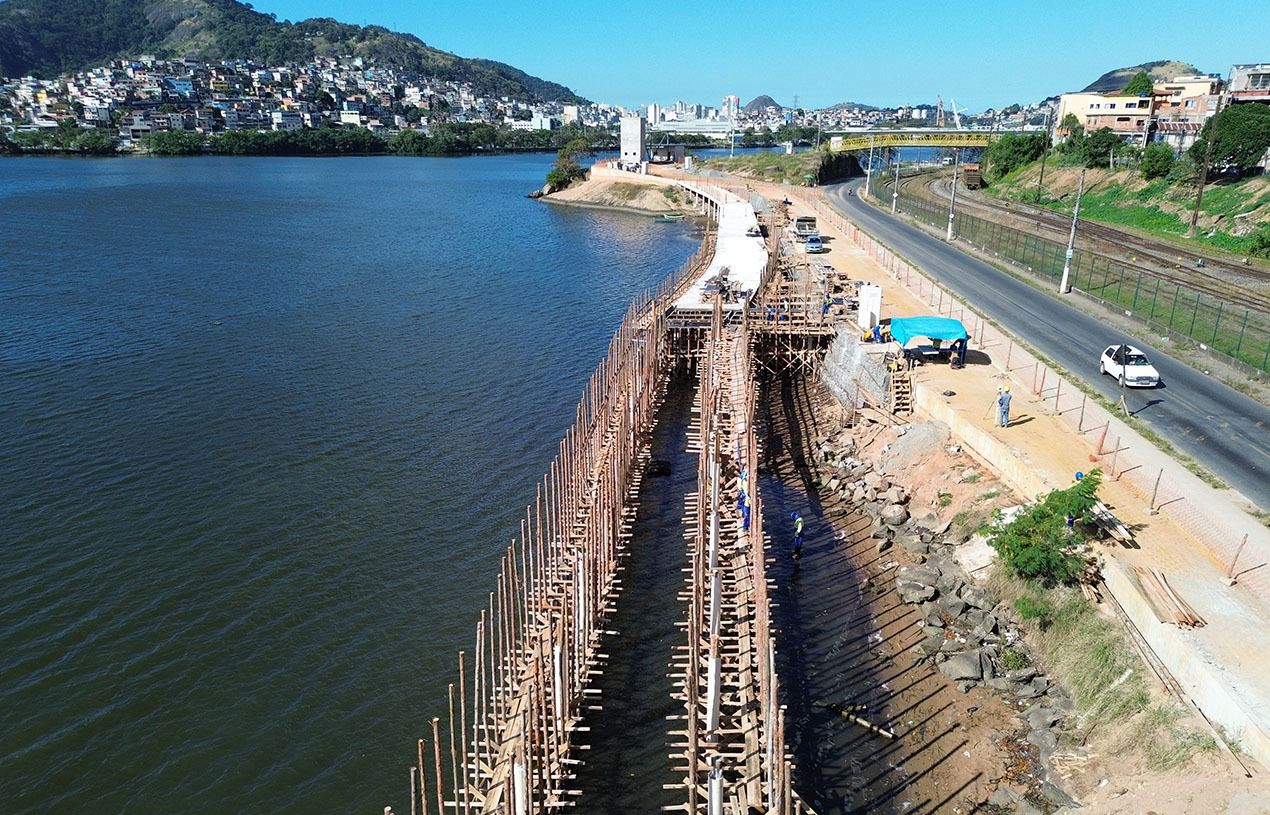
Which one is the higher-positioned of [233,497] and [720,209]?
[720,209]

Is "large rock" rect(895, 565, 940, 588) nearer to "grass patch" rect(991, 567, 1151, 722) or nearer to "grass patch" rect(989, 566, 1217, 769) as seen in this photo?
"grass patch" rect(989, 566, 1217, 769)

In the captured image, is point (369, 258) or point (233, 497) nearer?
point (233, 497)

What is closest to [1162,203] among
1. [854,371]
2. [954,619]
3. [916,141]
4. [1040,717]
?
[854,371]

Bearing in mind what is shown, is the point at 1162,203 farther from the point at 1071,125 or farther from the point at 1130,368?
the point at 1130,368

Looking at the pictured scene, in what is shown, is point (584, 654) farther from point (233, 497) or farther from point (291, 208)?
point (291, 208)

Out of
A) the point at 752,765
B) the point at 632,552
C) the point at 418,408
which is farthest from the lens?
the point at 418,408

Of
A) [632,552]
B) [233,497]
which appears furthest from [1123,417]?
[233,497]

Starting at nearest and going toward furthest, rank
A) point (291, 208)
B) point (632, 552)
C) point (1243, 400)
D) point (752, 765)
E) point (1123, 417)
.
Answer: point (752, 765)
point (632, 552)
point (1123, 417)
point (1243, 400)
point (291, 208)
